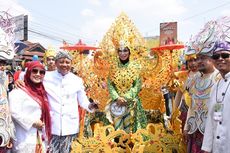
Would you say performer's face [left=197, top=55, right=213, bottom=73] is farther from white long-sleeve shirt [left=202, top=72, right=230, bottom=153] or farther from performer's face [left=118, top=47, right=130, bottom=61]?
performer's face [left=118, top=47, right=130, bottom=61]

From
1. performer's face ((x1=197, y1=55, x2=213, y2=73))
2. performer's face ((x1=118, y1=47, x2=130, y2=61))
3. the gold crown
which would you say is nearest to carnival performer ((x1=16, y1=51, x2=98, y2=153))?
performer's face ((x1=118, y1=47, x2=130, y2=61))

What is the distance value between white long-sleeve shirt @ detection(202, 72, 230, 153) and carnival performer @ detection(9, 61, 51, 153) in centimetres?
152

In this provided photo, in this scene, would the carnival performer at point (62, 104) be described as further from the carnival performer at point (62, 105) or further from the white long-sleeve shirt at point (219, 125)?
the white long-sleeve shirt at point (219, 125)

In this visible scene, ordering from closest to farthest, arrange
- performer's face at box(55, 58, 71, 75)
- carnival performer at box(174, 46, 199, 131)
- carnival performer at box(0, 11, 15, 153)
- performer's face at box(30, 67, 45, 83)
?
carnival performer at box(0, 11, 15, 153) < performer's face at box(30, 67, 45, 83) < carnival performer at box(174, 46, 199, 131) < performer's face at box(55, 58, 71, 75)

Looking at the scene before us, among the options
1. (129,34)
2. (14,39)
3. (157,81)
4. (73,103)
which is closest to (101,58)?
(129,34)

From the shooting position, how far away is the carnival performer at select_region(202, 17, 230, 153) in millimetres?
2541

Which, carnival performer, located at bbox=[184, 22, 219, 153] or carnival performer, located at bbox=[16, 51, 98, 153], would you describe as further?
carnival performer, located at bbox=[16, 51, 98, 153]

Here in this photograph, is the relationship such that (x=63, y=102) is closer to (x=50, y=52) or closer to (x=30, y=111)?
(x=30, y=111)

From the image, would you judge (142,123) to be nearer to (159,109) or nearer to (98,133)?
(159,109)

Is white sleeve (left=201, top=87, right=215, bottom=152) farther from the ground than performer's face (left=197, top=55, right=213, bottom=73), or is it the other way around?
performer's face (left=197, top=55, right=213, bottom=73)

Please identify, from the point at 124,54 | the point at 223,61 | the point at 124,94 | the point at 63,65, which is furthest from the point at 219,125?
the point at 124,54

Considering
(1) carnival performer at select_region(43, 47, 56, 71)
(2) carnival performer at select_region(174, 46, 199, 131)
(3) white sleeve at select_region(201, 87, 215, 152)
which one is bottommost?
(3) white sleeve at select_region(201, 87, 215, 152)

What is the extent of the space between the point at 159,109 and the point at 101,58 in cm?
114

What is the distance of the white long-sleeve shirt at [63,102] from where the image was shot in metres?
3.77
